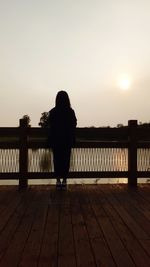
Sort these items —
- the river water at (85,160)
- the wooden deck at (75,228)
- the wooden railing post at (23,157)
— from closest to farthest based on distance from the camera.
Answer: the wooden deck at (75,228) < the wooden railing post at (23,157) < the river water at (85,160)

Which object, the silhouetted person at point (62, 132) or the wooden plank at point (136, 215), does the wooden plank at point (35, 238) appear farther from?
the silhouetted person at point (62, 132)

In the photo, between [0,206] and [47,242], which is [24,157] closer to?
[0,206]

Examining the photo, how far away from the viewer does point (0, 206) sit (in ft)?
24.8

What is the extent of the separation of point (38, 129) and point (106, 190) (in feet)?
6.18

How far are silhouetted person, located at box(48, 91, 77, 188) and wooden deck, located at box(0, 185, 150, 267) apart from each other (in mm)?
761

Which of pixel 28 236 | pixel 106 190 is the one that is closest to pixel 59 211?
pixel 28 236

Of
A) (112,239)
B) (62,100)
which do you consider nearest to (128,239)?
(112,239)

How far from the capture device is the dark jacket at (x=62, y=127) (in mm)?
10023

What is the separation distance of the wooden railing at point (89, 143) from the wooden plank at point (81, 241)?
2472 millimetres

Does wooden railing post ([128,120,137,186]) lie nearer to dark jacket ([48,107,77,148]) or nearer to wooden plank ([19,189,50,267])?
dark jacket ([48,107,77,148])

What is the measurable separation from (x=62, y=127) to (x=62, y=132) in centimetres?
10

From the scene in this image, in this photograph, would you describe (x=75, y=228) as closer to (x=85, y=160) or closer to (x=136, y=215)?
(x=136, y=215)

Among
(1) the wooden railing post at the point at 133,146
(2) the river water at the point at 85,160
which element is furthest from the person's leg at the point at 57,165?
(1) the wooden railing post at the point at 133,146

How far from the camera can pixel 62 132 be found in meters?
10.1
